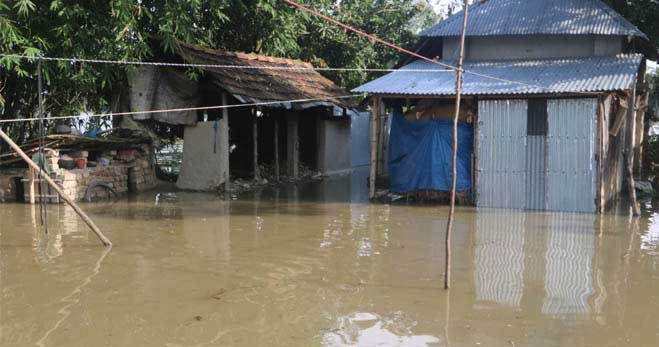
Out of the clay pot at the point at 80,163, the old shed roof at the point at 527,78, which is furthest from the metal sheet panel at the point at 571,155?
the clay pot at the point at 80,163

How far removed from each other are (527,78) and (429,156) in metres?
2.63

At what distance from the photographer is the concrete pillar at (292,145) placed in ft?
63.1

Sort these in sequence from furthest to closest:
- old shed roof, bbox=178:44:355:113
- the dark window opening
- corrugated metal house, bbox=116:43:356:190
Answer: corrugated metal house, bbox=116:43:356:190 < old shed roof, bbox=178:44:355:113 < the dark window opening

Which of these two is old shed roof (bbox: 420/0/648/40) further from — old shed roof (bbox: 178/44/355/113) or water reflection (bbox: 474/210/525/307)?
water reflection (bbox: 474/210/525/307)

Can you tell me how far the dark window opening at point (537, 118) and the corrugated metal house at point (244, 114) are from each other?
16.8ft

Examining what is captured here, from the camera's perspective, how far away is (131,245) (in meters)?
9.67

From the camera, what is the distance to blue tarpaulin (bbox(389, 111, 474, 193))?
14.3 metres

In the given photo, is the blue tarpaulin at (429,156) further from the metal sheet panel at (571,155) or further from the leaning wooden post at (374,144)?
the metal sheet panel at (571,155)

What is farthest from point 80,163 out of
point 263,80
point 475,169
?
point 475,169

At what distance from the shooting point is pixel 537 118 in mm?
13414

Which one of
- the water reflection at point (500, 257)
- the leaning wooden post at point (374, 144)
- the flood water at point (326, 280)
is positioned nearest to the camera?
the flood water at point (326, 280)

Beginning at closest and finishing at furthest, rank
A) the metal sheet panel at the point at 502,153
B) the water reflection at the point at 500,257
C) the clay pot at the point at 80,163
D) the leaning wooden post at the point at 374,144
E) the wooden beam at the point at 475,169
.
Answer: the water reflection at the point at 500,257, the metal sheet panel at the point at 502,153, the wooden beam at the point at 475,169, the clay pot at the point at 80,163, the leaning wooden post at the point at 374,144

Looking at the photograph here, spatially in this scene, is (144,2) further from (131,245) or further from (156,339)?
(156,339)

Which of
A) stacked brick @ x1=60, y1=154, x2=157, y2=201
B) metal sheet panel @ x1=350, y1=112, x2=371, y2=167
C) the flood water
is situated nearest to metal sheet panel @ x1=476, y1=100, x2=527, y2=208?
the flood water
